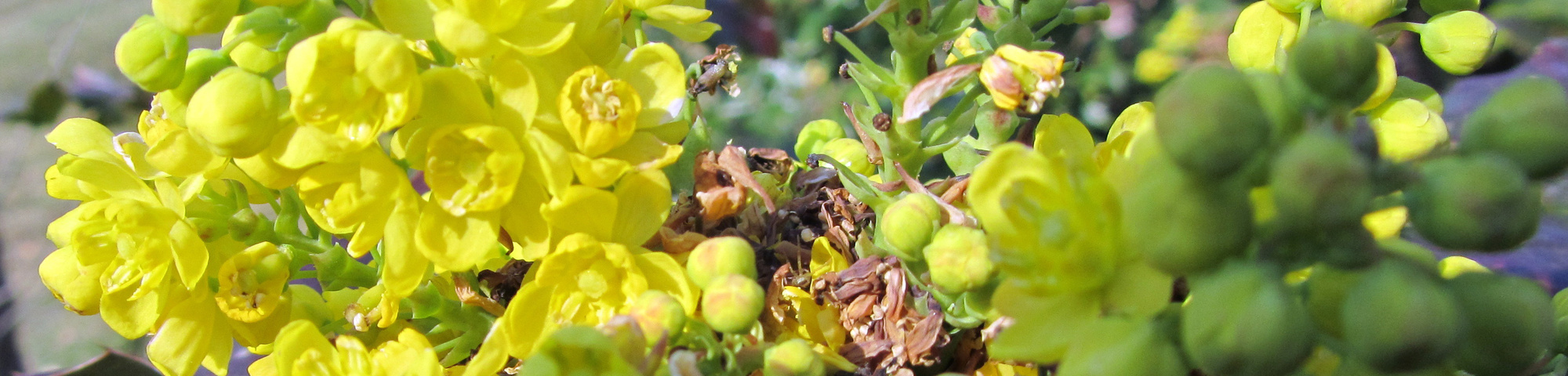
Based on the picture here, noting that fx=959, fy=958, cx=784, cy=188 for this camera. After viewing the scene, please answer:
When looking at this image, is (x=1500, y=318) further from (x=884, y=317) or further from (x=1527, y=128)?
(x=884, y=317)

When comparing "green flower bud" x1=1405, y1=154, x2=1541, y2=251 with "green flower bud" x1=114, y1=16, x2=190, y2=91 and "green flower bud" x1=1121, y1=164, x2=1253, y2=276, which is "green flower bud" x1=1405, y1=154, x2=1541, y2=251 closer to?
"green flower bud" x1=1121, y1=164, x2=1253, y2=276

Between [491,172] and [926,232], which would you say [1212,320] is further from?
[491,172]

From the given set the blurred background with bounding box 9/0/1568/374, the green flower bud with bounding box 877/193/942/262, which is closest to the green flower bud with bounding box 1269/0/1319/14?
the green flower bud with bounding box 877/193/942/262

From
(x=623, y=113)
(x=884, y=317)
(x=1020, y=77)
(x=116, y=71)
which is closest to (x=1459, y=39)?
(x=1020, y=77)

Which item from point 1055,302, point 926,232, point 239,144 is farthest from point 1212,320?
point 239,144

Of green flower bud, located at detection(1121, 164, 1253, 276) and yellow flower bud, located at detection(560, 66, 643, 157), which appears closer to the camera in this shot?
green flower bud, located at detection(1121, 164, 1253, 276)

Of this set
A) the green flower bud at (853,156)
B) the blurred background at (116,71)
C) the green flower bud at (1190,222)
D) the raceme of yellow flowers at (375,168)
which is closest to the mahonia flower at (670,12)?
the raceme of yellow flowers at (375,168)

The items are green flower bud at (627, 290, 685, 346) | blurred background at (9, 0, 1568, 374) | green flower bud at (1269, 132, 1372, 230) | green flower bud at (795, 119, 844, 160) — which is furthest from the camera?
blurred background at (9, 0, 1568, 374)
